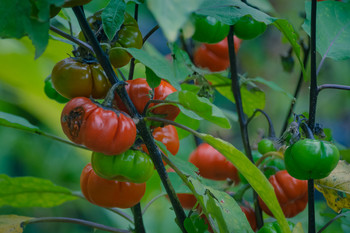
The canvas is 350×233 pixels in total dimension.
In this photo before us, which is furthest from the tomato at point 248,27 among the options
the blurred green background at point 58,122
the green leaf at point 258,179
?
the green leaf at point 258,179

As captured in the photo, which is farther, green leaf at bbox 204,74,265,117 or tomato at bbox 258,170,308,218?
green leaf at bbox 204,74,265,117

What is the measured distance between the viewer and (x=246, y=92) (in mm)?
764

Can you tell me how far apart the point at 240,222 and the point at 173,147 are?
15 cm

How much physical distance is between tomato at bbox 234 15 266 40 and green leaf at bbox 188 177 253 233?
266mm

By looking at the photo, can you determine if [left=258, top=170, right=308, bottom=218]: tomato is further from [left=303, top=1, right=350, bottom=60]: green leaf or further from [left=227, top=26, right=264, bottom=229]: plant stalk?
[left=303, top=1, right=350, bottom=60]: green leaf

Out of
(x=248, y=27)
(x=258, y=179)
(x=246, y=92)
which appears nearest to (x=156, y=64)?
A: (x=258, y=179)

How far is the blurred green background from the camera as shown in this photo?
3.62 feet

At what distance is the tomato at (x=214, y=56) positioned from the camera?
804 mm

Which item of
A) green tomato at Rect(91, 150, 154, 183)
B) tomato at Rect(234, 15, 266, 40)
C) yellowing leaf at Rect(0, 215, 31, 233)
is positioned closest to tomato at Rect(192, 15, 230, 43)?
tomato at Rect(234, 15, 266, 40)

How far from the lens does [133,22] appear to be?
1.57 feet

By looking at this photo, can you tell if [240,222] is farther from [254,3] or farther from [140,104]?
[254,3]

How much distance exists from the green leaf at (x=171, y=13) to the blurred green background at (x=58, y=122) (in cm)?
46

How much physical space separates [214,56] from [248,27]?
0.61ft

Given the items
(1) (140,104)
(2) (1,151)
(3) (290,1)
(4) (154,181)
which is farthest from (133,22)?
(3) (290,1)
